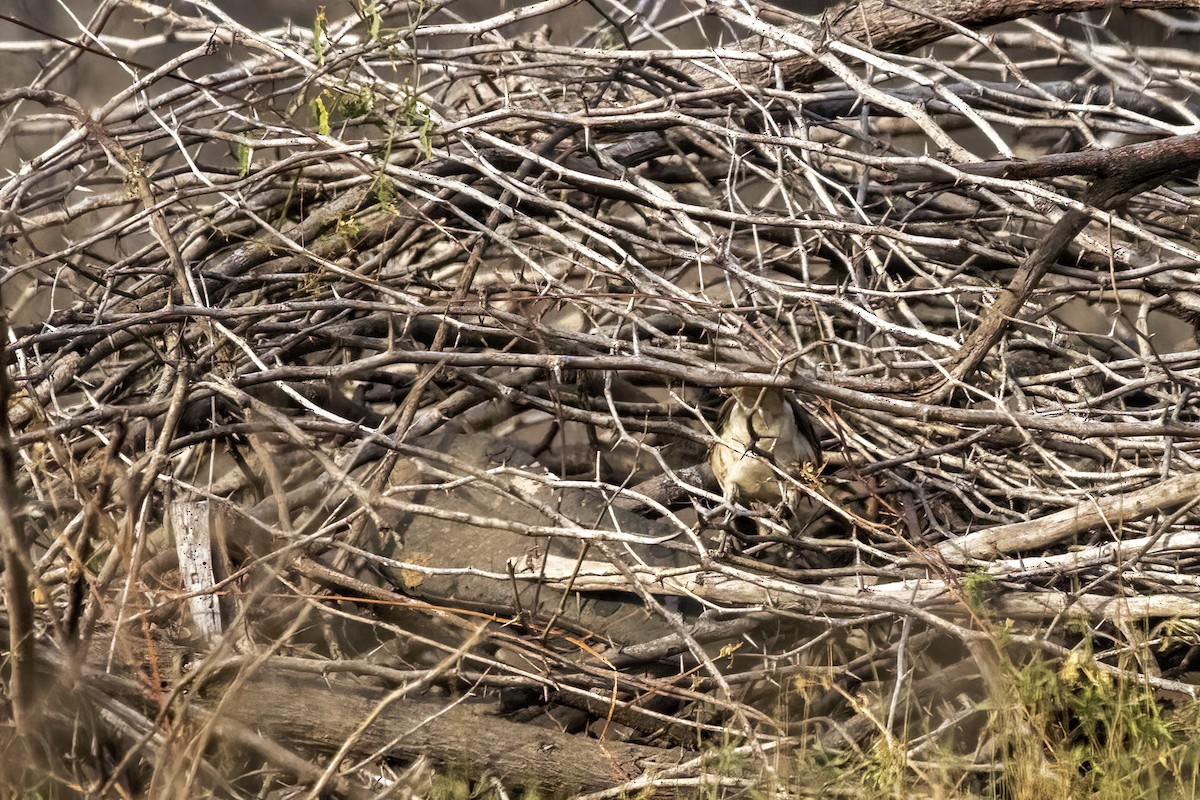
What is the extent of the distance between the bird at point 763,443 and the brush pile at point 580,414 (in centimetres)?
12

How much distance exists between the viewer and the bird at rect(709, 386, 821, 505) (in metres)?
3.57

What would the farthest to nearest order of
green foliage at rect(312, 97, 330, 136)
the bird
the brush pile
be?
1. the bird
2. green foliage at rect(312, 97, 330, 136)
3. the brush pile

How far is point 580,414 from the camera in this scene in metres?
3.53

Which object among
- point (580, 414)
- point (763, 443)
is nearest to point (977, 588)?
point (763, 443)

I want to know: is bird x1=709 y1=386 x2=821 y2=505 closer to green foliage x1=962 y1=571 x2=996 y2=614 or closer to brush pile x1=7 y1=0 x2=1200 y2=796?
brush pile x1=7 y1=0 x2=1200 y2=796

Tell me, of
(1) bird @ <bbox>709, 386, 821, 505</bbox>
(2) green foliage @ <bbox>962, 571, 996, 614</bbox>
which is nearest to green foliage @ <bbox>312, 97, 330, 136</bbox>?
(1) bird @ <bbox>709, 386, 821, 505</bbox>

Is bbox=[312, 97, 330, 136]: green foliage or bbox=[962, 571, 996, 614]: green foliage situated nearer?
bbox=[962, 571, 996, 614]: green foliage

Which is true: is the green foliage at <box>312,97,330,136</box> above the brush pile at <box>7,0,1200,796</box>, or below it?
above

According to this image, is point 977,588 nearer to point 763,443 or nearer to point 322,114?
point 763,443

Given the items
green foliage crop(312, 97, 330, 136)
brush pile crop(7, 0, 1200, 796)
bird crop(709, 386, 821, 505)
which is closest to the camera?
brush pile crop(7, 0, 1200, 796)

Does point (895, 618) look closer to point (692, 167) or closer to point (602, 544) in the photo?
point (602, 544)

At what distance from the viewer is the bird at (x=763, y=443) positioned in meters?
3.57

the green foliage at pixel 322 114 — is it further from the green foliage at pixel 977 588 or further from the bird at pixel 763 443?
the green foliage at pixel 977 588

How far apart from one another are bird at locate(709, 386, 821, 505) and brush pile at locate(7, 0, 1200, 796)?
12cm
